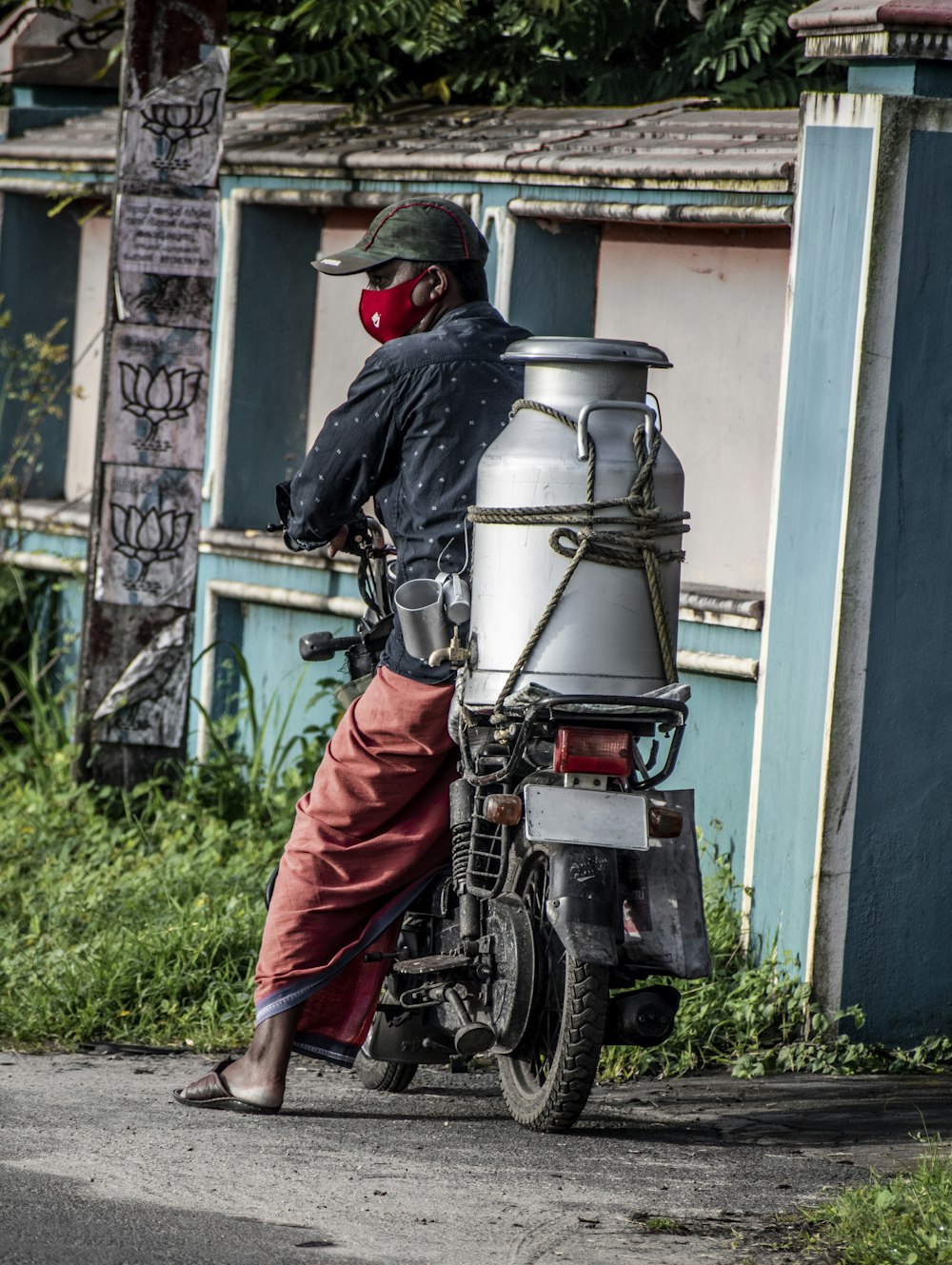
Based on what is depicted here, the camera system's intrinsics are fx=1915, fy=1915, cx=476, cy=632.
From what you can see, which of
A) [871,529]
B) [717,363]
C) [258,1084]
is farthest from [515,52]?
[258,1084]

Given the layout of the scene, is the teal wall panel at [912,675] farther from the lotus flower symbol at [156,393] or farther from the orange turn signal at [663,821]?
the lotus flower symbol at [156,393]

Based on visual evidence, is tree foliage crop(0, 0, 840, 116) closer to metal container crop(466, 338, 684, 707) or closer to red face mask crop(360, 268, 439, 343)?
red face mask crop(360, 268, 439, 343)

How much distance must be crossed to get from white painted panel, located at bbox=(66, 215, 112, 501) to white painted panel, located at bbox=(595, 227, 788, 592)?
3.19m

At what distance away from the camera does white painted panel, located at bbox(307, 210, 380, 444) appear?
745 cm

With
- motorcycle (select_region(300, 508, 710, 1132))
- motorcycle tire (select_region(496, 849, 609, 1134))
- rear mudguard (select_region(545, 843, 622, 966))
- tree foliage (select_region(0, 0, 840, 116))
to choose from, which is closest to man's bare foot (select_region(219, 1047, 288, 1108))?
motorcycle (select_region(300, 508, 710, 1132))

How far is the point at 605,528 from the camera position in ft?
13.2

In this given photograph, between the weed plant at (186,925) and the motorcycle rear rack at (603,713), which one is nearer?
the motorcycle rear rack at (603,713)

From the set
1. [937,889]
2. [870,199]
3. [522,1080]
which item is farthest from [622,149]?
[522,1080]

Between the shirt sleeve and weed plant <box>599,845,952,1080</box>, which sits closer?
the shirt sleeve

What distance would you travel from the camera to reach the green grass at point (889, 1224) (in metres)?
3.52

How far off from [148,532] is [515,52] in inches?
103

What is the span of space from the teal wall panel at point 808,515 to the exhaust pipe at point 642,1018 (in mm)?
1018

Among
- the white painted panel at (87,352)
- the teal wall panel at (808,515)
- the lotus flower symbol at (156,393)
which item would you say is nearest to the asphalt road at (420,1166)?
the teal wall panel at (808,515)

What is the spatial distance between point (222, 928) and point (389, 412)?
1959mm
